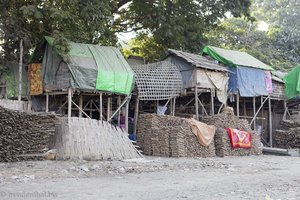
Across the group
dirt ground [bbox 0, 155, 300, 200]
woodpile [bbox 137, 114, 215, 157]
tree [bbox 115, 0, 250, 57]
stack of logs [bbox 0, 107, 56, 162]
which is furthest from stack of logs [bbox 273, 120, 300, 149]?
stack of logs [bbox 0, 107, 56, 162]

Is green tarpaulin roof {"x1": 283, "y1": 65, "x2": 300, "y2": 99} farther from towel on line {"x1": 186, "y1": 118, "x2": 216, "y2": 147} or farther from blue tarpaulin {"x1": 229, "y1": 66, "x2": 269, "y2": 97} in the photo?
towel on line {"x1": 186, "y1": 118, "x2": 216, "y2": 147}

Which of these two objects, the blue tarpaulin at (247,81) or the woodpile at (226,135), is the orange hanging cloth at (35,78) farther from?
the blue tarpaulin at (247,81)

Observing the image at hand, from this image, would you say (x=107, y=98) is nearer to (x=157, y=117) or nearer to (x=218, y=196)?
(x=157, y=117)

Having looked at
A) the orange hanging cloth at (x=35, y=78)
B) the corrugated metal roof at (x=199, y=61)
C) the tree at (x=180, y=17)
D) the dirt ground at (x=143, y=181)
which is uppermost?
the tree at (x=180, y=17)

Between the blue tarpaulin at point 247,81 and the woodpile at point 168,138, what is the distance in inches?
220

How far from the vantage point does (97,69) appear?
52.1ft

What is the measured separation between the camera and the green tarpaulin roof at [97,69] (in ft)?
50.9

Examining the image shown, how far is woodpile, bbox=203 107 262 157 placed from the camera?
56.3 feet

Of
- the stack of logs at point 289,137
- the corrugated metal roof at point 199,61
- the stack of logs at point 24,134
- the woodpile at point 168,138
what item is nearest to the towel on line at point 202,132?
the woodpile at point 168,138

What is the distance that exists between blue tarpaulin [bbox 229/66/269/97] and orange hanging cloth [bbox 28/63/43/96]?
382 inches

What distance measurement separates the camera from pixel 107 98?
17.6 meters

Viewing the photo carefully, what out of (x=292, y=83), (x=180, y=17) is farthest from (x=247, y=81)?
(x=180, y=17)

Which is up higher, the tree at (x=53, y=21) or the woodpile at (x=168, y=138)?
the tree at (x=53, y=21)

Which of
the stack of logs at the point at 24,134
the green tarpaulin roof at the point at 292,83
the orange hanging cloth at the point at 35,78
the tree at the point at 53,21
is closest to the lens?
the stack of logs at the point at 24,134
